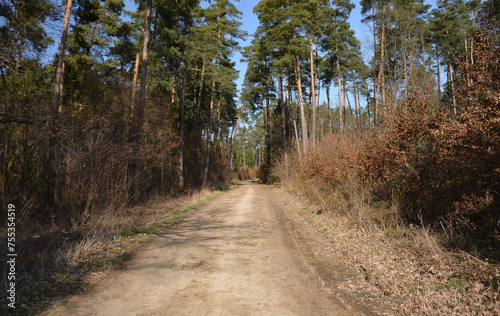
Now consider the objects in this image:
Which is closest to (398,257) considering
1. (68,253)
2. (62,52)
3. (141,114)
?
(68,253)

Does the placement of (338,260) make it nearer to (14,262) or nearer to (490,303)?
(490,303)

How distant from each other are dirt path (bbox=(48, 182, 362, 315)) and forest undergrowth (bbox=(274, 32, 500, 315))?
1.33 metres

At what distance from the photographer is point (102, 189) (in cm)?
837

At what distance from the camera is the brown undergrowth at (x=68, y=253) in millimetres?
4277

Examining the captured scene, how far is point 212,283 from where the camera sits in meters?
4.63

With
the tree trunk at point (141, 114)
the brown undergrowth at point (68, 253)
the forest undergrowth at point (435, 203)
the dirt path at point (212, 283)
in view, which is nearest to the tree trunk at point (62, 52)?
the tree trunk at point (141, 114)

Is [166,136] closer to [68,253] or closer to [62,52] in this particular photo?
[62,52]

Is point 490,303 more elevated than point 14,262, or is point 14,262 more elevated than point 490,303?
point 14,262

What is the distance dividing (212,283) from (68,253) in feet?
11.0

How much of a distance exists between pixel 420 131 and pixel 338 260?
397cm

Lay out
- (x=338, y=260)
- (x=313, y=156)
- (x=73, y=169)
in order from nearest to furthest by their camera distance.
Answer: (x=338, y=260) → (x=73, y=169) → (x=313, y=156)

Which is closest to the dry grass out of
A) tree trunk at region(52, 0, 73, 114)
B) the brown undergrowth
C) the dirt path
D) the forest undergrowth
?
the forest undergrowth

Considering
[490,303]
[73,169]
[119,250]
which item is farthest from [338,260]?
[73,169]

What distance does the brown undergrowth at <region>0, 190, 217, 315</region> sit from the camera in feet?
14.0
